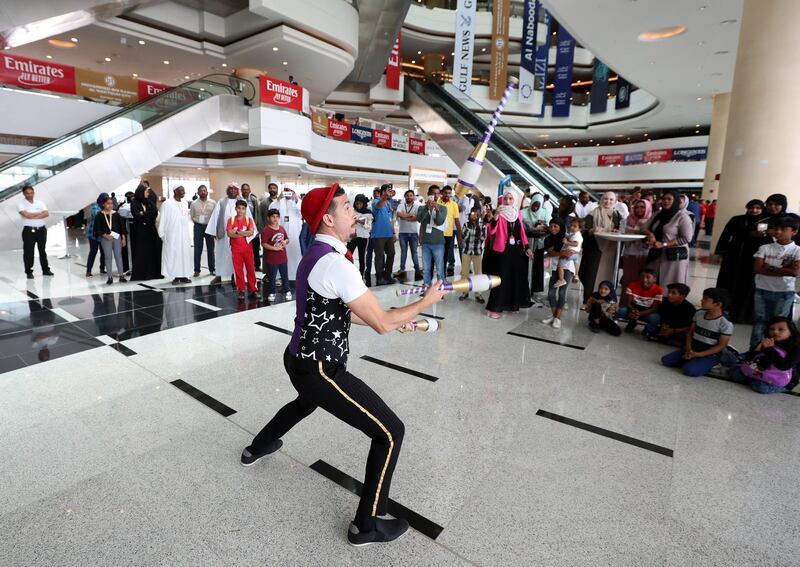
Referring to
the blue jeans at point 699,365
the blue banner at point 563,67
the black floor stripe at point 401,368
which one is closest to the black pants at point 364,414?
the black floor stripe at point 401,368

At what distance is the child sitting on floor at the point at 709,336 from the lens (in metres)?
3.70

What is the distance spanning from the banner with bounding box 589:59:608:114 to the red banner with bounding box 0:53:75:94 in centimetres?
2578

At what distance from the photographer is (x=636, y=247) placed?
18.0 feet

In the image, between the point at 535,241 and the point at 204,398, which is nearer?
the point at 204,398

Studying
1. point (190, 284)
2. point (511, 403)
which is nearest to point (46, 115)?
point (190, 284)

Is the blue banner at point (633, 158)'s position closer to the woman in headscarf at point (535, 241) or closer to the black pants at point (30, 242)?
the woman in headscarf at point (535, 241)

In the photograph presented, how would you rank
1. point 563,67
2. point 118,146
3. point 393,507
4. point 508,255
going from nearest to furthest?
point 393,507
point 508,255
point 118,146
point 563,67

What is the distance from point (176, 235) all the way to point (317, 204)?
244 inches

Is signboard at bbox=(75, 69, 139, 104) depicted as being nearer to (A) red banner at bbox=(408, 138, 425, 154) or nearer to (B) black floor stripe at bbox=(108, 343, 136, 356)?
(B) black floor stripe at bbox=(108, 343, 136, 356)

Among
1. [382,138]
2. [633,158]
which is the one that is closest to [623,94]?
[633,158]

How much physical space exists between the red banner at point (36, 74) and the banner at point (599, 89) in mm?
25780

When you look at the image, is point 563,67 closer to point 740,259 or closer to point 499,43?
point 499,43

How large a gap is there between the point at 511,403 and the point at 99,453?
2.68 meters

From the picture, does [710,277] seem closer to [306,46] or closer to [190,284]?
[190,284]
